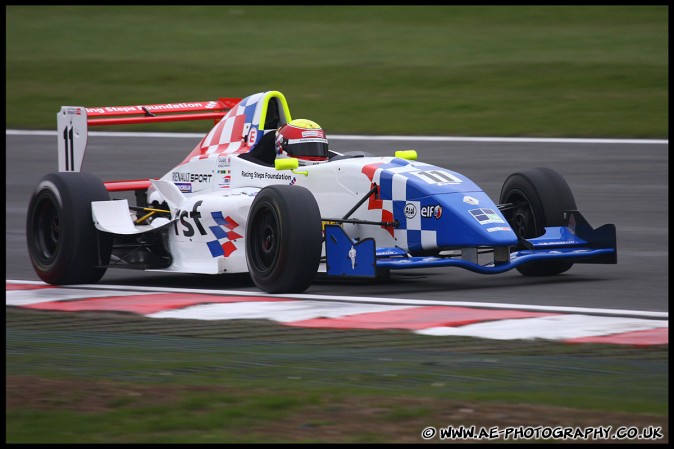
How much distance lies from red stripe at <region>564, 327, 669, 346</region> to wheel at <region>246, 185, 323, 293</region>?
266 centimetres

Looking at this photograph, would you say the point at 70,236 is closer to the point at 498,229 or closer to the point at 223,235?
the point at 223,235

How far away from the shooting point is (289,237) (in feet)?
33.9

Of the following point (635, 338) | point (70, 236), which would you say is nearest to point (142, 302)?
point (70, 236)

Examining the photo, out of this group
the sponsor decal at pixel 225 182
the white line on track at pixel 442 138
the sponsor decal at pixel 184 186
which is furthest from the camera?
the white line on track at pixel 442 138

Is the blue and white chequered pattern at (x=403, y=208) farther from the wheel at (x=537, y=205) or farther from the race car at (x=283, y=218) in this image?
the wheel at (x=537, y=205)

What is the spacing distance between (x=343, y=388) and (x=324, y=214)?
4428 millimetres

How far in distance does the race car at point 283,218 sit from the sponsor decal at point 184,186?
19 mm

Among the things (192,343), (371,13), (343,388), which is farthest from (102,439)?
(371,13)

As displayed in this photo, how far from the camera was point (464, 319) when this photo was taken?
365 inches

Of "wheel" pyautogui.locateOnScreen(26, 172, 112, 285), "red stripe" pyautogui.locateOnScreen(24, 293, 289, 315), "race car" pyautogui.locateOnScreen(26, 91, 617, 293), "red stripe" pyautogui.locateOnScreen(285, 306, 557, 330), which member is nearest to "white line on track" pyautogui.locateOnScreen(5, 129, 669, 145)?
"race car" pyautogui.locateOnScreen(26, 91, 617, 293)

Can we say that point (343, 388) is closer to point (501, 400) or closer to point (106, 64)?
point (501, 400)

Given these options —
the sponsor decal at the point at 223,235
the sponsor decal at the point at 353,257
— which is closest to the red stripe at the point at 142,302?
the sponsor decal at the point at 353,257

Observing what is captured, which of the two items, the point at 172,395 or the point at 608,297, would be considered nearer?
the point at 172,395

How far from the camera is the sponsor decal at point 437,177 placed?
10.9 meters
